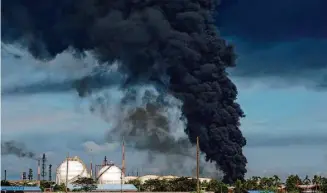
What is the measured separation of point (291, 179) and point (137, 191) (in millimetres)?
45845

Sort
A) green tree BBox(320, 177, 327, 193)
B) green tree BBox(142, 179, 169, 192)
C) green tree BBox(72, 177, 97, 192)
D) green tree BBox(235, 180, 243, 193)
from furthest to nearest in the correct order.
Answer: green tree BBox(142, 179, 169, 192), green tree BBox(72, 177, 97, 192), green tree BBox(235, 180, 243, 193), green tree BBox(320, 177, 327, 193)

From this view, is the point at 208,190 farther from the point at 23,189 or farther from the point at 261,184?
A: the point at 23,189

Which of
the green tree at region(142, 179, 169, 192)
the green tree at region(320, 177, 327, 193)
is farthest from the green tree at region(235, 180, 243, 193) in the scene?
the green tree at region(142, 179, 169, 192)

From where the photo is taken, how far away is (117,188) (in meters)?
184

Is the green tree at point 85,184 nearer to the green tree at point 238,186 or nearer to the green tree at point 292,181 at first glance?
the green tree at point 238,186

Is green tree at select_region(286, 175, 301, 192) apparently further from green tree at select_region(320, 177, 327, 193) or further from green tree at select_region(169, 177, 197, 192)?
green tree at select_region(169, 177, 197, 192)

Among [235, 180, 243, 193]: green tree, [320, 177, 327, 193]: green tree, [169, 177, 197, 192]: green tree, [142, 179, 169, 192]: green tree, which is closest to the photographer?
[320, 177, 327, 193]: green tree

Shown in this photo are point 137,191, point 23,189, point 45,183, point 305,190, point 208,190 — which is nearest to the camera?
point 305,190

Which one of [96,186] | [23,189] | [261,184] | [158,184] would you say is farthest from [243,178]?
[23,189]

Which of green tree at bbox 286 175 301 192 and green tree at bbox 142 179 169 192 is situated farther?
green tree at bbox 142 179 169 192

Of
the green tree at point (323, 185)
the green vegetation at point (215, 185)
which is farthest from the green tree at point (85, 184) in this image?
the green tree at point (323, 185)

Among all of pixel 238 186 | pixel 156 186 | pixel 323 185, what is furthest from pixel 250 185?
pixel 156 186

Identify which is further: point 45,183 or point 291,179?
point 45,183

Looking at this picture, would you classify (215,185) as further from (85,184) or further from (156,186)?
(85,184)
